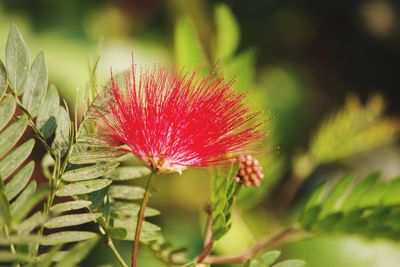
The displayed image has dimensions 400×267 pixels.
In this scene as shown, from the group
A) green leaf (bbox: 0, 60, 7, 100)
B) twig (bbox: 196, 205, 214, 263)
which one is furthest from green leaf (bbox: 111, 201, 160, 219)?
green leaf (bbox: 0, 60, 7, 100)

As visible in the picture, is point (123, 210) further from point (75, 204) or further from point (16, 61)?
point (16, 61)

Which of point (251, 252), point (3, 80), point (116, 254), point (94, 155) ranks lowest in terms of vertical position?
point (251, 252)

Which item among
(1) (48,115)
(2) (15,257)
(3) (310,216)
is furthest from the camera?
(3) (310,216)

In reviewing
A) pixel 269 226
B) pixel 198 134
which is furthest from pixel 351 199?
pixel 269 226

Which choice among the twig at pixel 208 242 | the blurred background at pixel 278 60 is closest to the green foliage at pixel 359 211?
the twig at pixel 208 242

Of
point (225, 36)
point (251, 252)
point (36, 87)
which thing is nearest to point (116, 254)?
point (36, 87)

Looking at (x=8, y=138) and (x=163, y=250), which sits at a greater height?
(x=8, y=138)

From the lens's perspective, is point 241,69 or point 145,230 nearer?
point 145,230
